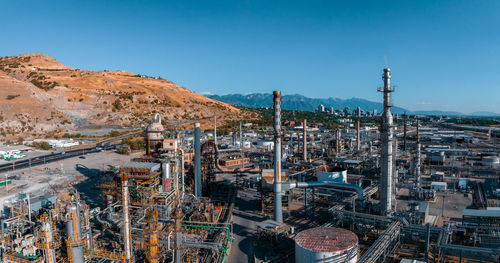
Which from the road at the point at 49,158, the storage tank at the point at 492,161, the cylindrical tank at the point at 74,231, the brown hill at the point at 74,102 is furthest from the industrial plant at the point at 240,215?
the brown hill at the point at 74,102

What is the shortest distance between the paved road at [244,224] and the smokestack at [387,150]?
12.0m

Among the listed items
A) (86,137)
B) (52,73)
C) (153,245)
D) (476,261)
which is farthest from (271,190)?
(52,73)

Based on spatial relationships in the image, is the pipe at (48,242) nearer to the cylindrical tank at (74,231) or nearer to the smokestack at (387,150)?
the cylindrical tank at (74,231)

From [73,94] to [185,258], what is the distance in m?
104

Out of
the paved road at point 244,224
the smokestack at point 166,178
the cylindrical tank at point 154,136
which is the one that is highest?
the cylindrical tank at point 154,136

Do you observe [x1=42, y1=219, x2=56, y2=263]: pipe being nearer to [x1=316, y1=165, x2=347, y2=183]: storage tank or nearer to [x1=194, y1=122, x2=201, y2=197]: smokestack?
[x1=194, y1=122, x2=201, y2=197]: smokestack

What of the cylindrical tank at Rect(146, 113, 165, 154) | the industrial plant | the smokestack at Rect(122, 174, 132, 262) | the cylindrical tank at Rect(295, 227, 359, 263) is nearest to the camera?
the smokestack at Rect(122, 174, 132, 262)

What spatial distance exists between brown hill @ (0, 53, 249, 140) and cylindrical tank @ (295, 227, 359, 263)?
276ft

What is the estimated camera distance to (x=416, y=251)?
79.2 feet

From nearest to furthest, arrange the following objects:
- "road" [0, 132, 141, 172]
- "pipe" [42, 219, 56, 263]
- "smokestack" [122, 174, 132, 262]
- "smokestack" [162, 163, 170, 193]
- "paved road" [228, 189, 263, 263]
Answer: "pipe" [42, 219, 56, 263] < "smokestack" [122, 174, 132, 262] < "paved road" [228, 189, 263, 263] < "smokestack" [162, 163, 170, 193] < "road" [0, 132, 141, 172]

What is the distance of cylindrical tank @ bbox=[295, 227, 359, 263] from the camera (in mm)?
20156

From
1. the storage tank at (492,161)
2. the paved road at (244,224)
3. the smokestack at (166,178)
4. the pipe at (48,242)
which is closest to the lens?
the pipe at (48,242)

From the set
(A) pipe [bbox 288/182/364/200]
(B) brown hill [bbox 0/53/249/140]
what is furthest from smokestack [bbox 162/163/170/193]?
(B) brown hill [bbox 0/53/249/140]

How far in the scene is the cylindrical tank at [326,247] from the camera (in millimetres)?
20156
